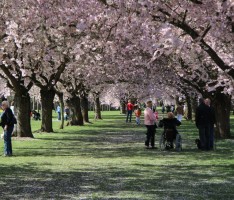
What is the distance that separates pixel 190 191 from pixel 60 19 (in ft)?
25.3

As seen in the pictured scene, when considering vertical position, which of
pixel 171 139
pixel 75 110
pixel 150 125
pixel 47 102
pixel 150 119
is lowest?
pixel 171 139

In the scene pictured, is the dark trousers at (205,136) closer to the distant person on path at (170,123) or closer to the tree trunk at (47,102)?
the distant person on path at (170,123)

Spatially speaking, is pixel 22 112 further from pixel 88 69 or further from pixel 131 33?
pixel 131 33

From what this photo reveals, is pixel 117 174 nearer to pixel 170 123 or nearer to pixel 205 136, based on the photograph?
pixel 170 123

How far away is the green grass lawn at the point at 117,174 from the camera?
1014 cm

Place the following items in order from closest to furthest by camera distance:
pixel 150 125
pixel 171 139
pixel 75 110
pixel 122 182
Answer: pixel 122 182, pixel 171 139, pixel 150 125, pixel 75 110

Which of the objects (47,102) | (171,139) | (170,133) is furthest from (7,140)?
(47,102)

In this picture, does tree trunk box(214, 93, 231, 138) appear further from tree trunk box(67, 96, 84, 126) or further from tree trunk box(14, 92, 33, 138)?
tree trunk box(67, 96, 84, 126)

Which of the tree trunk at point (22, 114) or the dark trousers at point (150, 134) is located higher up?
the tree trunk at point (22, 114)

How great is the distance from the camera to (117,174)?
12930 millimetres

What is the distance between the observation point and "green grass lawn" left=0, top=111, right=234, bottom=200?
10141 millimetres

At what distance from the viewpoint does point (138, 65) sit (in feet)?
87.7

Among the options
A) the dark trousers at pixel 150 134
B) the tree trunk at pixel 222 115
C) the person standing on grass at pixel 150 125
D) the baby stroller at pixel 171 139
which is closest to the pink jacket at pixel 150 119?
the person standing on grass at pixel 150 125

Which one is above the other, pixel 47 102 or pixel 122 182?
pixel 47 102
